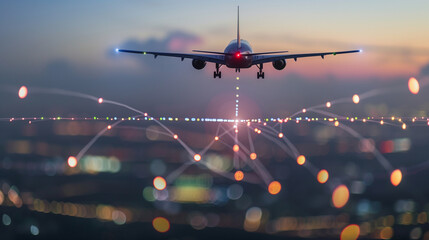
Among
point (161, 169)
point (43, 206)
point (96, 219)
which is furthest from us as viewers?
point (161, 169)

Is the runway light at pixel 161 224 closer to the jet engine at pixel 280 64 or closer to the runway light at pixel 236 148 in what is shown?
the jet engine at pixel 280 64

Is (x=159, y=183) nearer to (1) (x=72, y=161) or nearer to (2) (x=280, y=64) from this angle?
(1) (x=72, y=161)

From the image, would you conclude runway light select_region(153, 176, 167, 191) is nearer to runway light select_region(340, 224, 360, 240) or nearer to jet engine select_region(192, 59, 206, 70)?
jet engine select_region(192, 59, 206, 70)

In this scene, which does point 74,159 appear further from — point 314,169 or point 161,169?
point 314,169

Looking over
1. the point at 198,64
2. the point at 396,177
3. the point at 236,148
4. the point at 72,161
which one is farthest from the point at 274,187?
the point at 72,161

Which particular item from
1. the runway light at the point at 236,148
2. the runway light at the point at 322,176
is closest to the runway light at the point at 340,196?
the runway light at the point at 322,176

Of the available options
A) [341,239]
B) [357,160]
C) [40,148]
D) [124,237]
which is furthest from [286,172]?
[40,148]
